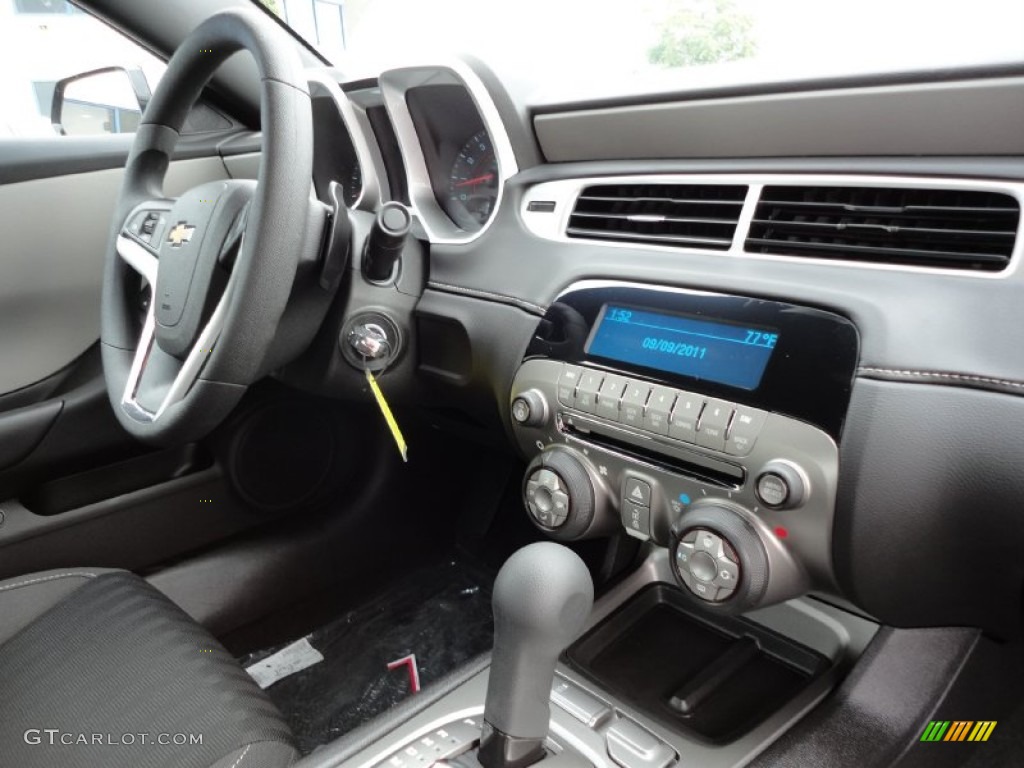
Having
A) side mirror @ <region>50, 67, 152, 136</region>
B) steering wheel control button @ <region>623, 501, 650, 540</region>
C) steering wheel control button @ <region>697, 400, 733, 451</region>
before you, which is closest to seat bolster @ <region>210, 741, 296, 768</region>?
steering wheel control button @ <region>623, 501, 650, 540</region>

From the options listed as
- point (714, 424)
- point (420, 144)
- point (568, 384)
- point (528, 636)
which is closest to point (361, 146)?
point (420, 144)

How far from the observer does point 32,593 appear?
116 cm

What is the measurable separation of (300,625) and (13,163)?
1.00 m

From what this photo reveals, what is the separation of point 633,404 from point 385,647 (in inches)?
35.5

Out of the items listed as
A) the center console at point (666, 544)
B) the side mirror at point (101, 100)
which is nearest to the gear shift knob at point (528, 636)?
the center console at point (666, 544)

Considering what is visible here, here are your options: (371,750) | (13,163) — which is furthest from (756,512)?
(13,163)

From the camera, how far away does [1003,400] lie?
27.2 inches

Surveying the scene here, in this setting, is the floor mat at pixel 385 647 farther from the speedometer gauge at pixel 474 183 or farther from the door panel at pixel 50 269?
the speedometer gauge at pixel 474 183

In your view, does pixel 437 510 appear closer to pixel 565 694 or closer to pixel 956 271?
pixel 565 694

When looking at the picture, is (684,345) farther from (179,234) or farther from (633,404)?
(179,234)

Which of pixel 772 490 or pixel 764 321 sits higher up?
pixel 764 321

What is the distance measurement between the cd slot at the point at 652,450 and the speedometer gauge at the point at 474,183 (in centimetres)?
45

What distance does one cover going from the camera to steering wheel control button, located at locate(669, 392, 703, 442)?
34.5 inches

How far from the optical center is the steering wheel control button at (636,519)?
97 cm
